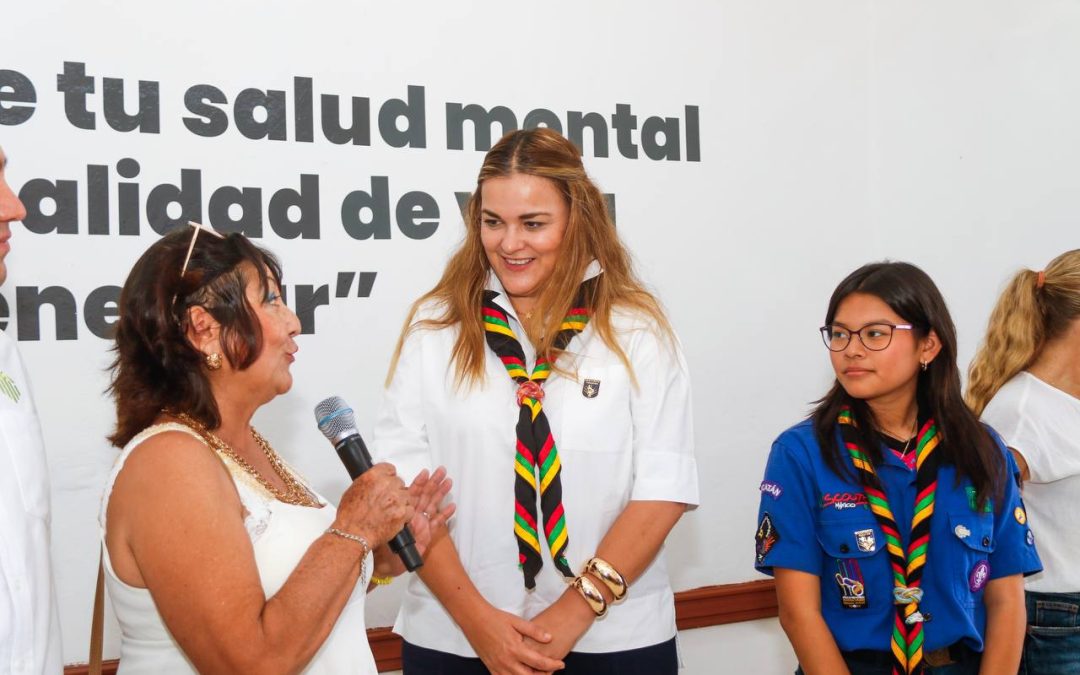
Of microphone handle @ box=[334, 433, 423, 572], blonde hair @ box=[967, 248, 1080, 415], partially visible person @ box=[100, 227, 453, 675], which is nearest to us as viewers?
partially visible person @ box=[100, 227, 453, 675]

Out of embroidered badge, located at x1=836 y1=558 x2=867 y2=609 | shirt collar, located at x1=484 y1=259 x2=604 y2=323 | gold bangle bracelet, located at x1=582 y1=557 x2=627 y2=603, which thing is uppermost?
shirt collar, located at x1=484 y1=259 x2=604 y2=323

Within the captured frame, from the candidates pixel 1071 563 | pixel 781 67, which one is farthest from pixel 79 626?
pixel 781 67

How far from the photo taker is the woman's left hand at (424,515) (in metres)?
1.99

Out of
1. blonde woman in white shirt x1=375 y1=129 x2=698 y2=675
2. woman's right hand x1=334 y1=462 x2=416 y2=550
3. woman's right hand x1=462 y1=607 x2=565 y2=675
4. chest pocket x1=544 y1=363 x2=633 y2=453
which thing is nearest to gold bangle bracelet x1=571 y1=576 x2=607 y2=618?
blonde woman in white shirt x1=375 y1=129 x2=698 y2=675

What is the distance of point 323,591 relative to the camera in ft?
5.27

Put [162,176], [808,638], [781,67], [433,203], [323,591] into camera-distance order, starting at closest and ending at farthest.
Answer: [323,591]
[808,638]
[162,176]
[433,203]
[781,67]

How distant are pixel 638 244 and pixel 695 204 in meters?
0.28

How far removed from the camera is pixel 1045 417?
2721 mm

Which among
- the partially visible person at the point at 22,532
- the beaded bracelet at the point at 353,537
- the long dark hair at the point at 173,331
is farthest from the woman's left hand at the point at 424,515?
the partially visible person at the point at 22,532

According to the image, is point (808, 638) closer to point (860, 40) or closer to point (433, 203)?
point (433, 203)

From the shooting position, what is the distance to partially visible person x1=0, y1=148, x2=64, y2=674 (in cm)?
154

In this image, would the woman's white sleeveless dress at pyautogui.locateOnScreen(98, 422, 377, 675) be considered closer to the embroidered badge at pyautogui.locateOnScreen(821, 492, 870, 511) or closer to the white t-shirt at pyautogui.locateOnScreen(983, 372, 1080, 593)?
the embroidered badge at pyautogui.locateOnScreen(821, 492, 870, 511)

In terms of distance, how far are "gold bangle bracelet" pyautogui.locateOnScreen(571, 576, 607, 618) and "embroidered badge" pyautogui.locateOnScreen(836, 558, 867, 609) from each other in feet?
1.72

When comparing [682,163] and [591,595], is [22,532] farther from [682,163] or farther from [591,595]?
[682,163]
